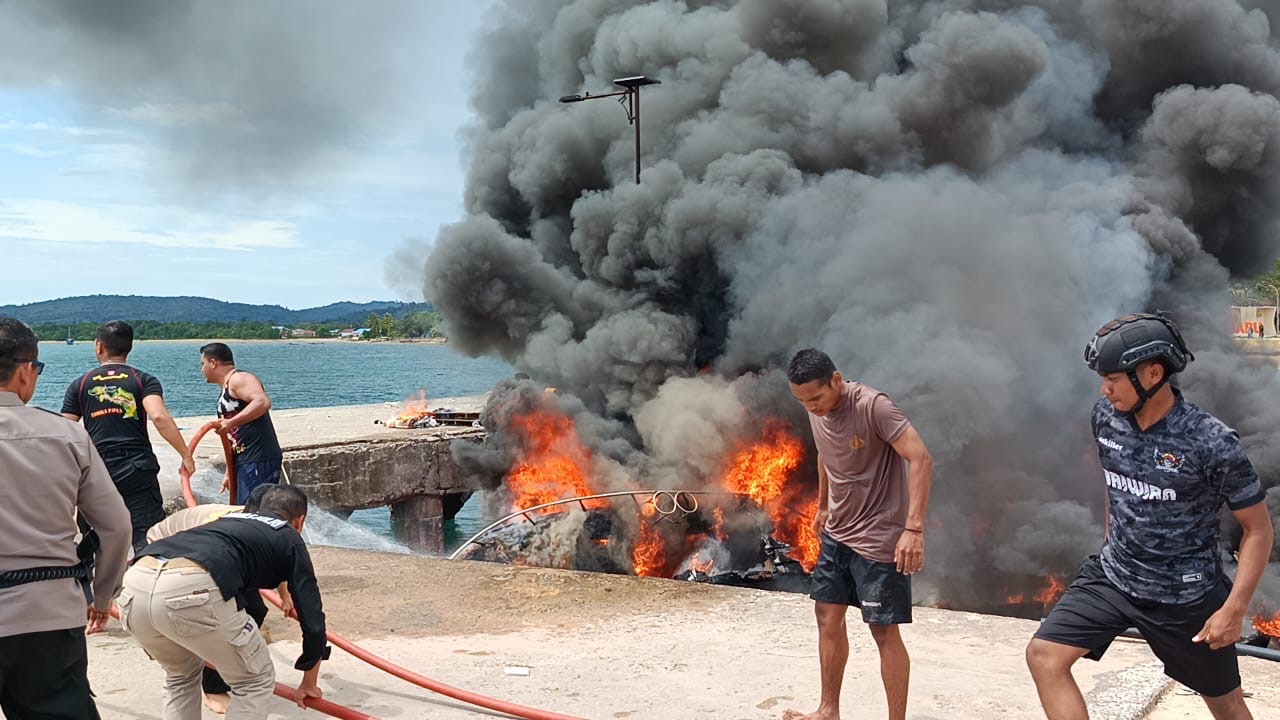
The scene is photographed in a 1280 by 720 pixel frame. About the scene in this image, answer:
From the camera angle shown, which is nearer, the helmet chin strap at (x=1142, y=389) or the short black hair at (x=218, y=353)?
the helmet chin strap at (x=1142, y=389)

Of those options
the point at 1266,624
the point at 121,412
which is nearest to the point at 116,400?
the point at 121,412

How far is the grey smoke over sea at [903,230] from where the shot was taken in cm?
1597

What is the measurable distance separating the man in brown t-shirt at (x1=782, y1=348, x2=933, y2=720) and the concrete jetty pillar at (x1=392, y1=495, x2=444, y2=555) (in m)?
15.2

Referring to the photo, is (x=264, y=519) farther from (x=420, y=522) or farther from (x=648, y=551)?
(x=420, y=522)

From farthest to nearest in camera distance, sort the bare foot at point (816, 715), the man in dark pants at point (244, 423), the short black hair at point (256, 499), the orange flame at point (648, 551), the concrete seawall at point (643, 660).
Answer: the orange flame at point (648, 551)
the man in dark pants at point (244, 423)
the concrete seawall at point (643, 660)
the bare foot at point (816, 715)
the short black hair at point (256, 499)

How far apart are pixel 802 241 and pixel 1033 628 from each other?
43.8 ft

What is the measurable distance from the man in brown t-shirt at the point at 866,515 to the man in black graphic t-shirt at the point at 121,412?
370 centimetres

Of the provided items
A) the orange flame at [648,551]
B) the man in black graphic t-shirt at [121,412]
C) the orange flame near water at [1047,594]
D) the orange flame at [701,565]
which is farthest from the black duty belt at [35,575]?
the orange flame near water at [1047,594]

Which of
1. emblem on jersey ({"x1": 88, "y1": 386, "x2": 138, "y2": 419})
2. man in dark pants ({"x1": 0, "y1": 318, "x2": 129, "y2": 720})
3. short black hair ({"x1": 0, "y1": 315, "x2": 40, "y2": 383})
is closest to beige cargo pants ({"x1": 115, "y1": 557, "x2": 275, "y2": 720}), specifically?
man in dark pants ({"x1": 0, "y1": 318, "x2": 129, "y2": 720})

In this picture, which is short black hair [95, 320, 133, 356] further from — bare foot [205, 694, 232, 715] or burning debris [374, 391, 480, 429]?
burning debris [374, 391, 480, 429]

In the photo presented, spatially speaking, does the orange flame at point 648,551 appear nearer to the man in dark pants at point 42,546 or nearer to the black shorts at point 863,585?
the black shorts at point 863,585

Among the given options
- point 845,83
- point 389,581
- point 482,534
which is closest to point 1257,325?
point 845,83

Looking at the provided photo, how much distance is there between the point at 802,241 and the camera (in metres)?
18.5

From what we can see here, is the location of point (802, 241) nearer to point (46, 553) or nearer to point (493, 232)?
point (493, 232)
